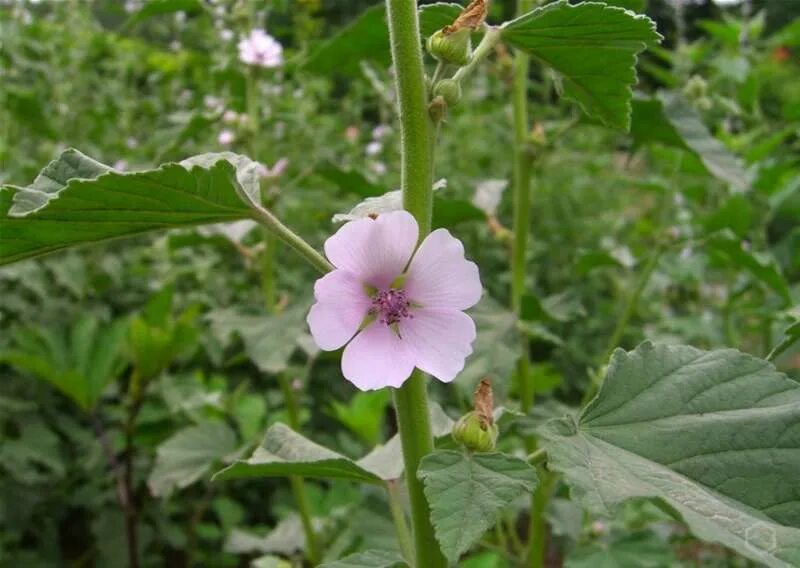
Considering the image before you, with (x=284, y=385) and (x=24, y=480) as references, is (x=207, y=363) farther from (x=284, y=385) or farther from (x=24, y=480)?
(x=284, y=385)

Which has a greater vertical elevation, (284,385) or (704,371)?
(284,385)

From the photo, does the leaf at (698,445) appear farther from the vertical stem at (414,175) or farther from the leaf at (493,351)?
the leaf at (493,351)

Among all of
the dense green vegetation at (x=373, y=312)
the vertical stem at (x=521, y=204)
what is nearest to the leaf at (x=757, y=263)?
the dense green vegetation at (x=373, y=312)

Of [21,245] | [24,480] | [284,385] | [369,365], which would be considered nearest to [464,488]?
[369,365]

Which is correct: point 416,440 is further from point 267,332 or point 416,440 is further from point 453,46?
point 267,332

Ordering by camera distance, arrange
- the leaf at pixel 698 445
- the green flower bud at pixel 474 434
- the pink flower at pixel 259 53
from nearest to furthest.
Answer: the leaf at pixel 698 445
the green flower bud at pixel 474 434
the pink flower at pixel 259 53

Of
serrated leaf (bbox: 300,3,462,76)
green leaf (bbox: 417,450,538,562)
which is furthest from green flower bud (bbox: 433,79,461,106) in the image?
serrated leaf (bbox: 300,3,462,76)

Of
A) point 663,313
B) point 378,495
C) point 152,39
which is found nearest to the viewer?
point 378,495
